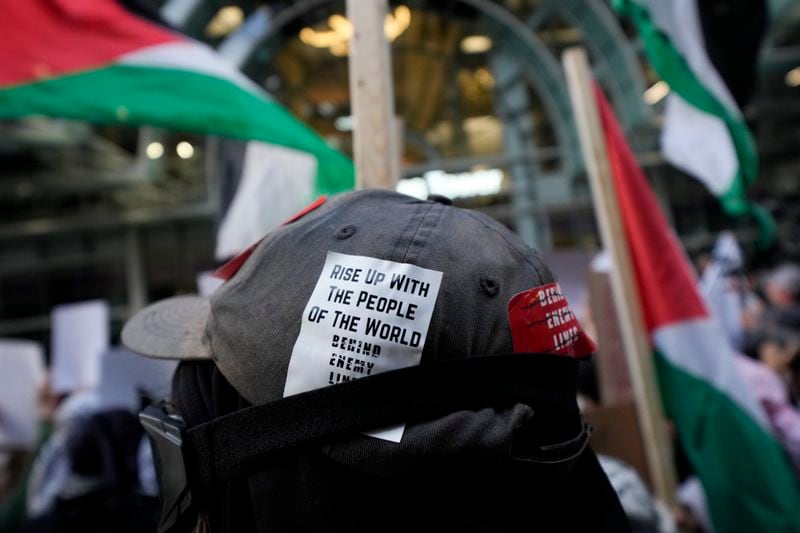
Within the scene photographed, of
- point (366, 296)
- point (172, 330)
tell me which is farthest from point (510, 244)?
point (172, 330)

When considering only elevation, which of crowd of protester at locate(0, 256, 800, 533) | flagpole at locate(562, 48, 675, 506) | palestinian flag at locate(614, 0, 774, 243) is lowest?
crowd of protester at locate(0, 256, 800, 533)

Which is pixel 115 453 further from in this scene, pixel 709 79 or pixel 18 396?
pixel 709 79

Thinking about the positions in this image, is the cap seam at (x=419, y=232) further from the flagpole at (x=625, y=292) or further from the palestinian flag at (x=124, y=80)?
the palestinian flag at (x=124, y=80)

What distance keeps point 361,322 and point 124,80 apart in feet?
8.25

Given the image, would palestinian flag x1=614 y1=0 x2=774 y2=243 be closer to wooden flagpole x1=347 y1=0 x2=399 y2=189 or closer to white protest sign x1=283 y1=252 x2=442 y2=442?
wooden flagpole x1=347 y1=0 x2=399 y2=189

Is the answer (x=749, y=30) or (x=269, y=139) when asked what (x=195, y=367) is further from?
(x=749, y=30)

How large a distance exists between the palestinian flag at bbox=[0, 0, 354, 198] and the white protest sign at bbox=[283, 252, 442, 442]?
2.15m

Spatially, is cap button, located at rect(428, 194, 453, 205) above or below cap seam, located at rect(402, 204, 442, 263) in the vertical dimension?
above

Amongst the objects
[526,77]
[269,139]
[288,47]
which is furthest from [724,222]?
[269,139]

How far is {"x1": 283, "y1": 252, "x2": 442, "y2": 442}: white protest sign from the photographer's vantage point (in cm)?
91

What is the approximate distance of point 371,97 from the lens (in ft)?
5.13

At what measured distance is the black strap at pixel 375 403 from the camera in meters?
0.88

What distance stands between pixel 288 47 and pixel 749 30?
268 inches

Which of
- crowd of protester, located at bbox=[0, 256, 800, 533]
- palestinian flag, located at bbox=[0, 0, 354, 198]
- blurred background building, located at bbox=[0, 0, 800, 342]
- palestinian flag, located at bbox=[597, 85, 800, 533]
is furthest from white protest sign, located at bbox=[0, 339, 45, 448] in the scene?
blurred background building, located at bbox=[0, 0, 800, 342]
